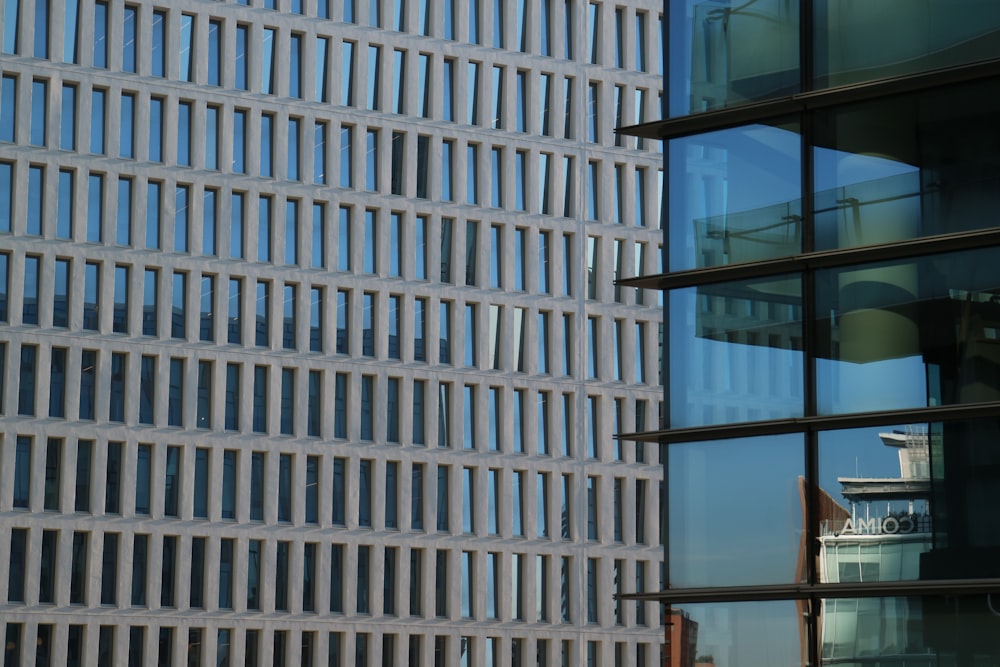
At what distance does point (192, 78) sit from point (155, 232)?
470cm

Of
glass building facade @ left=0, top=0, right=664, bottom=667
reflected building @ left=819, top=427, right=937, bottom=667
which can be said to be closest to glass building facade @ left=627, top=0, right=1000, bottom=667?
reflected building @ left=819, top=427, right=937, bottom=667

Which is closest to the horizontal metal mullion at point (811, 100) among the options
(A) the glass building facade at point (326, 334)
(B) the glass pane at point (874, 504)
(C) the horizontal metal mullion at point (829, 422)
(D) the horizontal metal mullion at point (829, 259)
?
(D) the horizontal metal mullion at point (829, 259)

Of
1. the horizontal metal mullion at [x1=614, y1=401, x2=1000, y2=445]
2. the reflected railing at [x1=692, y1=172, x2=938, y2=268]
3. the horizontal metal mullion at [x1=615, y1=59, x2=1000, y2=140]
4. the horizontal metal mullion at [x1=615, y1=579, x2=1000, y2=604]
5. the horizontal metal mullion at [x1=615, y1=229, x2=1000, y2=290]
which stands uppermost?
the horizontal metal mullion at [x1=615, y1=59, x2=1000, y2=140]

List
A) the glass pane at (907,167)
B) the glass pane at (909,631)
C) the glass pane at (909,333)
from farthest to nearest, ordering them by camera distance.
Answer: the glass pane at (907,167) → the glass pane at (909,333) → the glass pane at (909,631)

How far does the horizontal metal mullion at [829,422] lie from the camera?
13125mm

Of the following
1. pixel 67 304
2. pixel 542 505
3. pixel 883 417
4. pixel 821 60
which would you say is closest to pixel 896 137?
pixel 821 60

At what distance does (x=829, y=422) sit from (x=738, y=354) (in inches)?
38.5

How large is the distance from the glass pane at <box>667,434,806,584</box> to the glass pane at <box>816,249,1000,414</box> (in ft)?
1.84

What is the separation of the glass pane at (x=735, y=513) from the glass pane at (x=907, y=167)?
1.66 metres

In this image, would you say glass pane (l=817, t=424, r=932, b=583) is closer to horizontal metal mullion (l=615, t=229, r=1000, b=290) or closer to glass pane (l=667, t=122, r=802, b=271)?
horizontal metal mullion (l=615, t=229, r=1000, b=290)

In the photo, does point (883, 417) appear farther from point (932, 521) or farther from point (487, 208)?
point (487, 208)

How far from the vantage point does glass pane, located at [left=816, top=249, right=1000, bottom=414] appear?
13289 mm

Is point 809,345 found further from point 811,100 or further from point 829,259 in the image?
point 811,100

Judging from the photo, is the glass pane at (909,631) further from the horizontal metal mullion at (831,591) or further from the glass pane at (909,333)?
the glass pane at (909,333)
